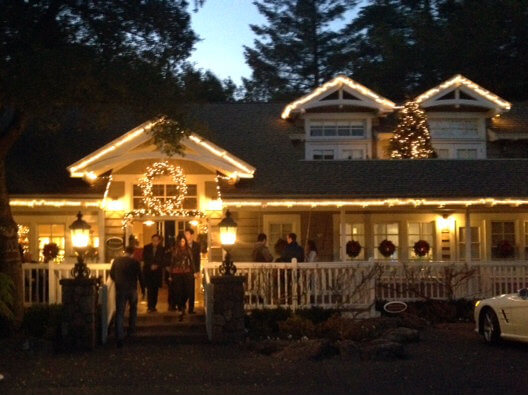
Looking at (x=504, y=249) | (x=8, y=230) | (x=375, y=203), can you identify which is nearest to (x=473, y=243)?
(x=504, y=249)

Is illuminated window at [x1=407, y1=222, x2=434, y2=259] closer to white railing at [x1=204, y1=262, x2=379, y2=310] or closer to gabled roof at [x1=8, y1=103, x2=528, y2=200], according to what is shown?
gabled roof at [x1=8, y1=103, x2=528, y2=200]

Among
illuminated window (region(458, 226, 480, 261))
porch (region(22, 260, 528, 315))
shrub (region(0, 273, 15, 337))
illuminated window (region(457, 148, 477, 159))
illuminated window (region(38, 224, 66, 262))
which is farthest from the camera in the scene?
illuminated window (region(457, 148, 477, 159))

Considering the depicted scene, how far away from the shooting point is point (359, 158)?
24859 millimetres

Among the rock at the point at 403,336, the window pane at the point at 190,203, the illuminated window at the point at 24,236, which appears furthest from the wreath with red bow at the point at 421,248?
the illuminated window at the point at 24,236

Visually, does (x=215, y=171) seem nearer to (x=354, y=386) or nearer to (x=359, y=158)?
(x=359, y=158)

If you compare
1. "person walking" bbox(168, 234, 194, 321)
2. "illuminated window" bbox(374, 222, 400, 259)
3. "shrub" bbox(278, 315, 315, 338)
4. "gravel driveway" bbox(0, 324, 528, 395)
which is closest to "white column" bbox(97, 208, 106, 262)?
"person walking" bbox(168, 234, 194, 321)

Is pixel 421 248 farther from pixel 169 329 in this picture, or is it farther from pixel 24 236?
pixel 24 236

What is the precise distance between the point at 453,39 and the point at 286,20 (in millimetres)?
13979

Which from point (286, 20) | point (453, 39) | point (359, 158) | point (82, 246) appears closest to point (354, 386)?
point (82, 246)

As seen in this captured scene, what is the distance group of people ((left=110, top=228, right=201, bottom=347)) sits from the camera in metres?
16.1

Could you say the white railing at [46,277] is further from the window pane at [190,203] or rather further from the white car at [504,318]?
the white car at [504,318]

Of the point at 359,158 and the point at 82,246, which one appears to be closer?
the point at 82,246

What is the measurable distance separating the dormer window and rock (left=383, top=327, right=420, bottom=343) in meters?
9.85

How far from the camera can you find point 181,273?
17469mm
